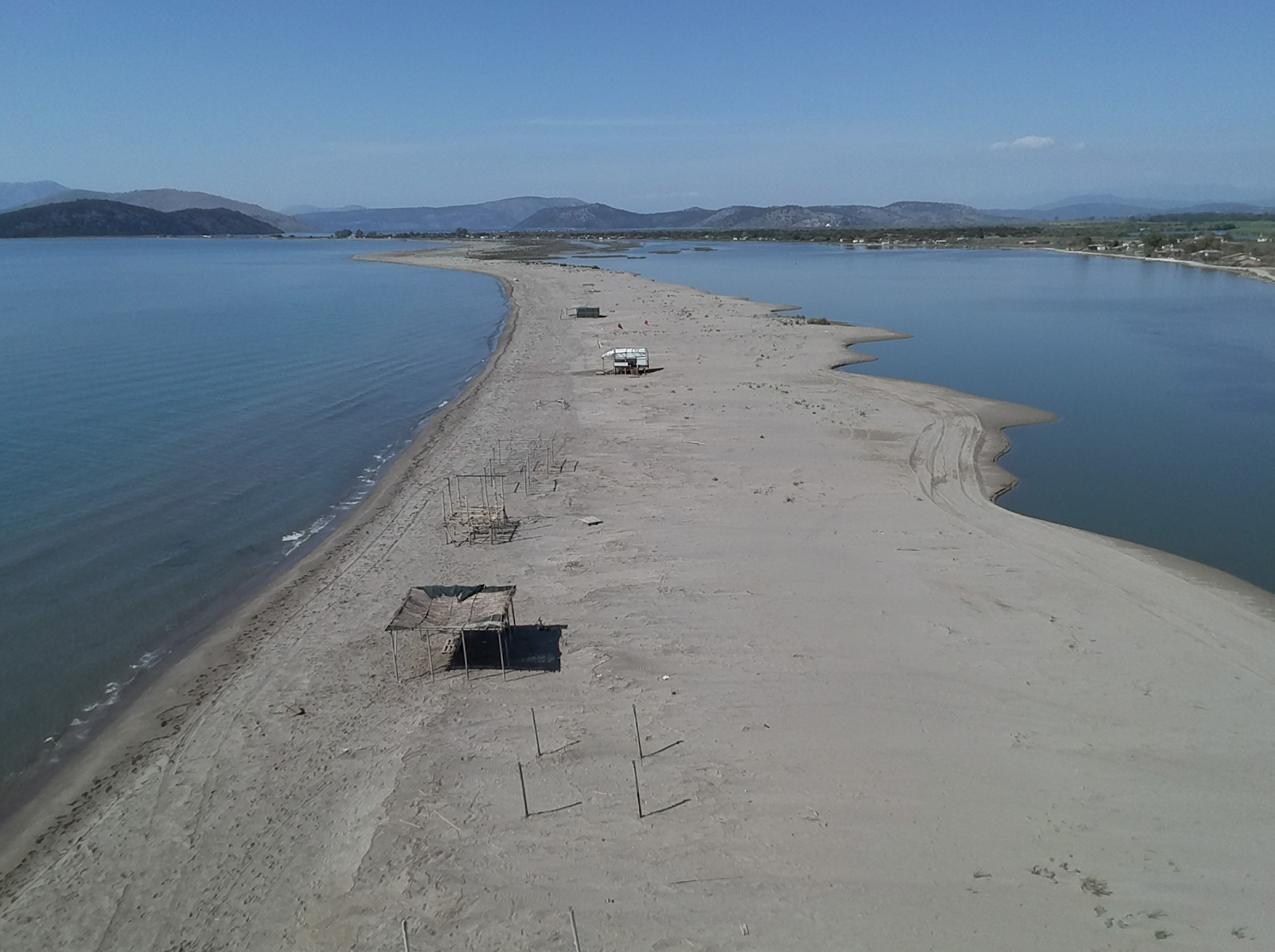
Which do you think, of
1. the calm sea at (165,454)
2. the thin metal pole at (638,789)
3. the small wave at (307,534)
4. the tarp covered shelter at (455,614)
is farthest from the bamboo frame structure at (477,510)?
the thin metal pole at (638,789)

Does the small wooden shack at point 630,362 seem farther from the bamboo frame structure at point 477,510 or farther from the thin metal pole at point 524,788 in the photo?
the thin metal pole at point 524,788

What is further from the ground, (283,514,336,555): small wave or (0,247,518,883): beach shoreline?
(283,514,336,555): small wave

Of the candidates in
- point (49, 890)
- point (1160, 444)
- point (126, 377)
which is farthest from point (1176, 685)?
point (126, 377)

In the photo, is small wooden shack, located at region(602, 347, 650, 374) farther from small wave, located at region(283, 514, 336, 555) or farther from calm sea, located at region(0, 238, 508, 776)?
small wave, located at region(283, 514, 336, 555)

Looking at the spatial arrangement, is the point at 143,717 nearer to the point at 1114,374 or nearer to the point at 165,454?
the point at 165,454

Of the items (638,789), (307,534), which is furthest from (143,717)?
(638,789)

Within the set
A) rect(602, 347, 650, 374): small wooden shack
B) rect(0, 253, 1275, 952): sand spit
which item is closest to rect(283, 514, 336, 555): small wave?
rect(0, 253, 1275, 952): sand spit
